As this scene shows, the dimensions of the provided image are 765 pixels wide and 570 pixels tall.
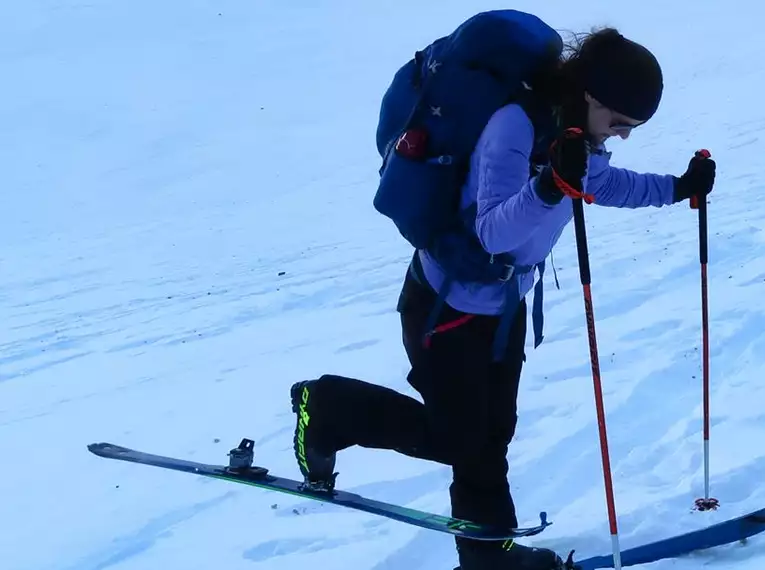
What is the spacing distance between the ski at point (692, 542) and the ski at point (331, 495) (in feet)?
1.17

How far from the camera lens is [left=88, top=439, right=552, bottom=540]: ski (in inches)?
117

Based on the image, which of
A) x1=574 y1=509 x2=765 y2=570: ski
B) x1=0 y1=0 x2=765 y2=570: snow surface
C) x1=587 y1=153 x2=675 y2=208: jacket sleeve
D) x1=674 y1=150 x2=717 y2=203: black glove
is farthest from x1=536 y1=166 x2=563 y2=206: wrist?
x1=0 y1=0 x2=765 y2=570: snow surface

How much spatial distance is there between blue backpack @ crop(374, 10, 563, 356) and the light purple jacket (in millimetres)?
64

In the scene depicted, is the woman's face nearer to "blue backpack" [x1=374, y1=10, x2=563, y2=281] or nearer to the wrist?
"blue backpack" [x1=374, y1=10, x2=563, y2=281]

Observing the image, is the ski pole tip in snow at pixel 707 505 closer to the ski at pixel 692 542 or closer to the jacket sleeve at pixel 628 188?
the ski at pixel 692 542

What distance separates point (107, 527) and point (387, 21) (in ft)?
74.1

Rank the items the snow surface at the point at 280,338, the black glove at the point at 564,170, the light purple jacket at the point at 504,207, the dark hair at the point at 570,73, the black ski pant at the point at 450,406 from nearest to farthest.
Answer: the black glove at the point at 564,170 < the light purple jacket at the point at 504,207 < the dark hair at the point at 570,73 < the black ski pant at the point at 450,406 < the snow surface at the point at 280,338

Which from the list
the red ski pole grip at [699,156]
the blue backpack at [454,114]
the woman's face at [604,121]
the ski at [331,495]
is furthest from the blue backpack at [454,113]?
the red ski pole grip at [699,156]

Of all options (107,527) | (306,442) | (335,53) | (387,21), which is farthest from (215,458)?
(387,21)

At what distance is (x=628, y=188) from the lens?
3.25m

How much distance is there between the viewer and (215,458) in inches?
176

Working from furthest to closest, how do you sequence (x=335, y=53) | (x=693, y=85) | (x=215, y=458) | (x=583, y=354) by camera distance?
1. (x=335, y=53)
2. (x=693, y=85)
3. (x=583, y=354)
4. (x=215, y=458)

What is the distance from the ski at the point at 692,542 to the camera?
3.23 meters

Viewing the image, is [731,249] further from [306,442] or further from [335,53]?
[335,53]
